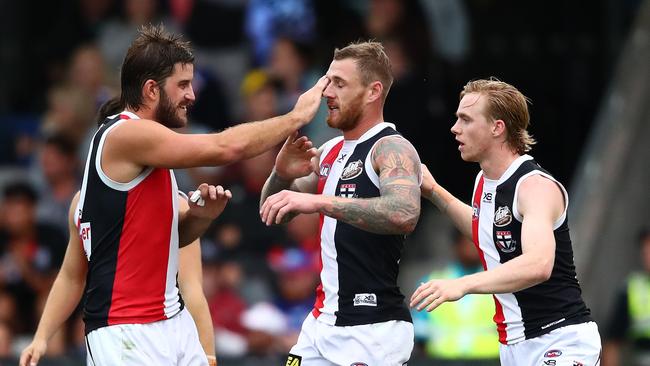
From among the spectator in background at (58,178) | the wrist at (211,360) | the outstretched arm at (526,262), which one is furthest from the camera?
the spectator in background at (58,178)

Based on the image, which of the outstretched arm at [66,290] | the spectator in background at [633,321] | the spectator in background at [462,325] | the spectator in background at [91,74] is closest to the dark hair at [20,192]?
the spectator in background at [91,74]

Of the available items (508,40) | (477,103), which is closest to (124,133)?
(477,103)

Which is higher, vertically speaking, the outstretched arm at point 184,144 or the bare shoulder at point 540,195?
the outstretched arm at point 184,144

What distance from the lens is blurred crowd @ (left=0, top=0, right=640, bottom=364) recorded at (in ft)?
41.1

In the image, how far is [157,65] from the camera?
7508 millimetres

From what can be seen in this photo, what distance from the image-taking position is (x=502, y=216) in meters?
7.68

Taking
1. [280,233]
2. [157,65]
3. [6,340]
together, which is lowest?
[6,340]

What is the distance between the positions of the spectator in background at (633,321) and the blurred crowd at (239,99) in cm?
201

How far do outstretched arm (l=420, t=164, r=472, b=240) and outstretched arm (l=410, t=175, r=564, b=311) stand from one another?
73 centimetres

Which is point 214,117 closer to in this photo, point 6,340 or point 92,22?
point 92,22

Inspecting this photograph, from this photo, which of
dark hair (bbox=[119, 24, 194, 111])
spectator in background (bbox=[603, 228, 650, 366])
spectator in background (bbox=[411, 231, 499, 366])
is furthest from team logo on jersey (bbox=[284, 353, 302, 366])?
spectator in background (bbox=[603, 228, 650, 366])

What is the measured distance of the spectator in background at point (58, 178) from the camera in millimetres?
13594

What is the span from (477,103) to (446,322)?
5.14m

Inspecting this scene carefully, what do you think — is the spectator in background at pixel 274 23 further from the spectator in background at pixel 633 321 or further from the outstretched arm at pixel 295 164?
the outstretched arm at pixel 295 164
